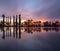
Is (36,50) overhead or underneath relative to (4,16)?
underneath

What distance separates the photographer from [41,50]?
8.73 meters

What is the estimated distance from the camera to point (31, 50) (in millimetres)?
8703

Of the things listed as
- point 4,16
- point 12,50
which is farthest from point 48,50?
point 4,16

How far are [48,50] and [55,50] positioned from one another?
57 cm

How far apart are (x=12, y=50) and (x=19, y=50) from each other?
585 mm

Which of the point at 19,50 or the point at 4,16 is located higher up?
the point at 4,16

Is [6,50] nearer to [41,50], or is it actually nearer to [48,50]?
[41,50]

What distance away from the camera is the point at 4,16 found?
5842 inches

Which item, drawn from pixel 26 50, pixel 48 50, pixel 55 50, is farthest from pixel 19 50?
pixel 55 50

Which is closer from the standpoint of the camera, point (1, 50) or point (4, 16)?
point (1, 50)

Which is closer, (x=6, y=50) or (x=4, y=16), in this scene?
(x=6, y=50)

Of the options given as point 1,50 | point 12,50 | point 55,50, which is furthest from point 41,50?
point 1,50

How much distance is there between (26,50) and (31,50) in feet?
1.37

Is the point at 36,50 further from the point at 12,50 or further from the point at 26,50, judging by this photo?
the point at 12,50
